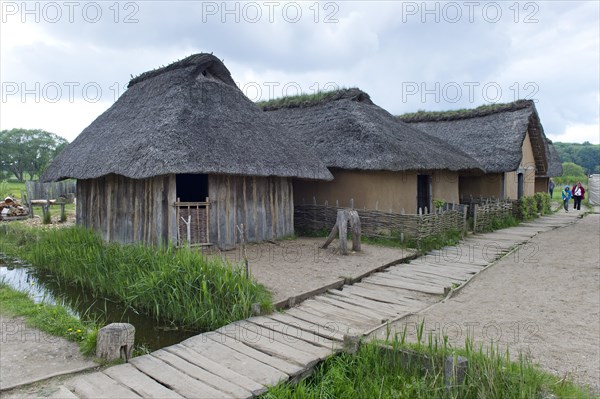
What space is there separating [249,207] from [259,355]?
5.66 meters

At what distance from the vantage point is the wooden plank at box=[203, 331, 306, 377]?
398 centimetres

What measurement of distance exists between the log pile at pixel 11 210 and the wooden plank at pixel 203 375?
589 inches

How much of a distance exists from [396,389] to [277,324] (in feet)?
5.57

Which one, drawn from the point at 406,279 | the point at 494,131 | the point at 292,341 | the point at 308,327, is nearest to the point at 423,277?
the point at 406,279

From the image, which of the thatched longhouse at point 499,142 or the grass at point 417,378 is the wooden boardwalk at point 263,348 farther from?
the thatched longhouse at point 499,142

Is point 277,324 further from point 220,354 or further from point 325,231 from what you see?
point 325,231

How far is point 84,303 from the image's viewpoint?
666cm

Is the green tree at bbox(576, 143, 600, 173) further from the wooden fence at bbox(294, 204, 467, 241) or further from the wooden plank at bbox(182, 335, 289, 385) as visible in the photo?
the wooden plank at bbox(182, 335, 289, 385)

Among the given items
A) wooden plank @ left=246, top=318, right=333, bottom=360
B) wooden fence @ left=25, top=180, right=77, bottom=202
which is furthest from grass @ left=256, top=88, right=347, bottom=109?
wooden fence @ left=25, top=180, right=77, bottom=202

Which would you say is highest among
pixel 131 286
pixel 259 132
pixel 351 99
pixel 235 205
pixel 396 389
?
pixel 351 99

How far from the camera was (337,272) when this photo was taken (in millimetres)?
7355

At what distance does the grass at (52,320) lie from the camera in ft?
14.9

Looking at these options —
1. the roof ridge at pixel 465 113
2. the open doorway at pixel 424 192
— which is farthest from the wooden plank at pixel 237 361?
the roof ridge at pixel 465 113

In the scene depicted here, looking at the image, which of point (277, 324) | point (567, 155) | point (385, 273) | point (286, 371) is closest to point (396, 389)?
point (286, 371)
